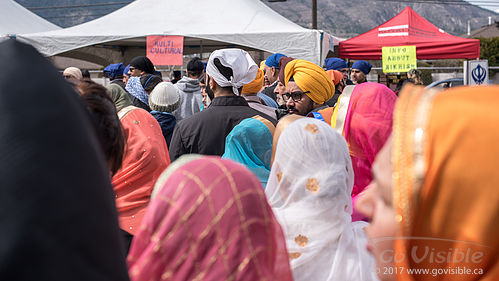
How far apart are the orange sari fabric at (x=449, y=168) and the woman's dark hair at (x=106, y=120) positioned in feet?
3.13

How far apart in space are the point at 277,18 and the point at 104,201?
9.32 m

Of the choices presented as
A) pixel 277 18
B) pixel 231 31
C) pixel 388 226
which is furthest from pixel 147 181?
pixel 277 18

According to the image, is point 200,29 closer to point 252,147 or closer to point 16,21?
point 16,21

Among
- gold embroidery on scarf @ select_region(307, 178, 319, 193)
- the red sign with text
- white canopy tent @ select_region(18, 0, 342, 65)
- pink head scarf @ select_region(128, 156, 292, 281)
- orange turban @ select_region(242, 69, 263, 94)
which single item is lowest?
gold embroidery on scarf @ select_region(307, 178, 319, 193)

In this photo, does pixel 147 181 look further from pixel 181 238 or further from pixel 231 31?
pixel 231 31

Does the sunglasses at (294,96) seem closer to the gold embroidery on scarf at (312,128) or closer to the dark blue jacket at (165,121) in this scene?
the dark blue jacket at (165,121)

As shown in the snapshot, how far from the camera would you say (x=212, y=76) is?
144 inches

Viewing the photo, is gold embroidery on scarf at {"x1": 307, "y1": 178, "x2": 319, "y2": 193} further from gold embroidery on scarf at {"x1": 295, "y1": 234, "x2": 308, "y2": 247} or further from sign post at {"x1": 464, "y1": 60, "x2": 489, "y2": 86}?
sign post at {"x1": 464, "y1": 60, "x2": 489, "y2": 86}

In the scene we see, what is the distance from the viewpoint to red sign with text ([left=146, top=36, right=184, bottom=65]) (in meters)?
8.71

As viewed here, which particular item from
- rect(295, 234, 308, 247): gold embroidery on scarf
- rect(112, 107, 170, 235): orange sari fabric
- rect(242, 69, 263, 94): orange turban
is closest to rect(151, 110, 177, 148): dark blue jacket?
rect(242, 69, 263, 94): orange turban

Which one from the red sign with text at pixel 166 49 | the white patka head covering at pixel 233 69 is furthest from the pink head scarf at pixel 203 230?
the red sign with text at pixel 166 49

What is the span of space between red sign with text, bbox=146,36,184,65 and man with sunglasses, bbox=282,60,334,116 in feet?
16.9

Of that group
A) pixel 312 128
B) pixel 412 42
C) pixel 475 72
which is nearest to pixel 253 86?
pixel 312 128

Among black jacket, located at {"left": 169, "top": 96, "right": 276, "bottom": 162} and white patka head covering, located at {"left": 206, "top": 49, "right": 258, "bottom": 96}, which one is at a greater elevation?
white patka head covering, located at {"left": 206, "top": 49, "right": 258, "bottom": 96}
